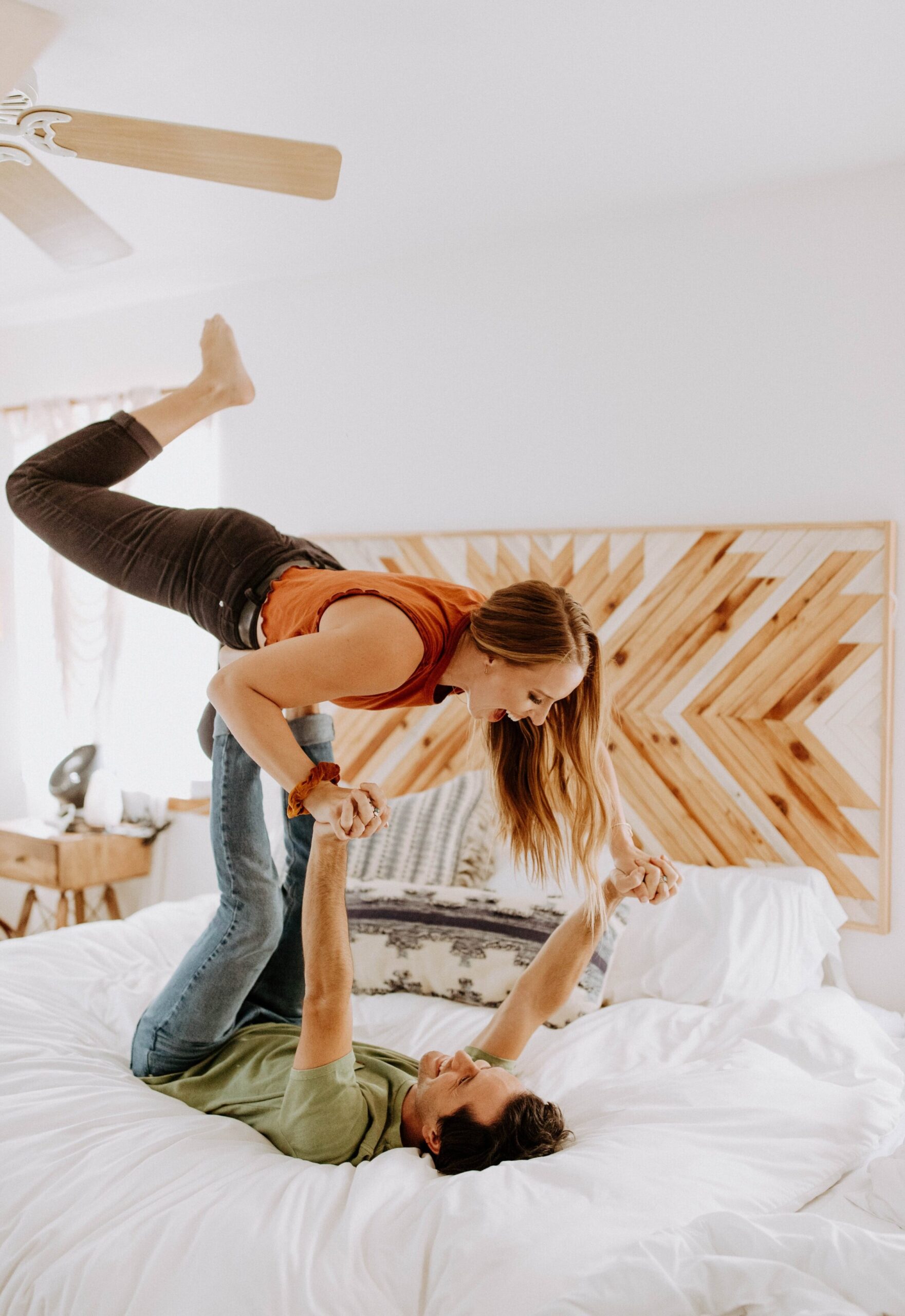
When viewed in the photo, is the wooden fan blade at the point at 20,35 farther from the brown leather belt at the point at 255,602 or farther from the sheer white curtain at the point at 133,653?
the sheer white curtain at the point at 133,653

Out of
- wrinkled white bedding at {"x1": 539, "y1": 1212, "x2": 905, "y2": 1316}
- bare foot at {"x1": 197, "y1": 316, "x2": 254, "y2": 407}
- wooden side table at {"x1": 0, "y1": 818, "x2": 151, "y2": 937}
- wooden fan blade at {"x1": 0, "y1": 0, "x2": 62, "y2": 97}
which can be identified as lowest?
wooden side table at {"x1": 0, "y1": 818, "x2": 151, "y2": 937}

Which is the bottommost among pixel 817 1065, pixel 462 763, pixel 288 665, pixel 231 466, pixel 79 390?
pixel 817 1065

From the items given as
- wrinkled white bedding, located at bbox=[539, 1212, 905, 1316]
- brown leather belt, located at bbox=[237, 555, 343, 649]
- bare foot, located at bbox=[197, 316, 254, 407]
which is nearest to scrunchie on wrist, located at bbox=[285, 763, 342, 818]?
brown leather belt, located at bbox=[237, 555, 343, 649]

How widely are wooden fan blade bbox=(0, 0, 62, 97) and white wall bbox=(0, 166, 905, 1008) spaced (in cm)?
147

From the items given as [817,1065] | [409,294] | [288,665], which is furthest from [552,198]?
[817,1065]

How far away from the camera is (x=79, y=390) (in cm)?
428

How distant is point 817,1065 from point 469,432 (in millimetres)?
2172

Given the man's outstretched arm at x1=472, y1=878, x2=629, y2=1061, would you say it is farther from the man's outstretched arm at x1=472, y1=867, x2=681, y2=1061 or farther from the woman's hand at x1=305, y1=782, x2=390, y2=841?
the woman's hand at x1=305, y1=782, x2=390, y2=841

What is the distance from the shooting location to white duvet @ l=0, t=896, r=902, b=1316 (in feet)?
3.96

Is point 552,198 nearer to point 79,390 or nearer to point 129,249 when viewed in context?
point 129,249

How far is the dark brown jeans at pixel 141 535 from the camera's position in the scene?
1864 millimetres

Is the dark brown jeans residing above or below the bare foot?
below

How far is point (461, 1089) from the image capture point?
1605 millimetres

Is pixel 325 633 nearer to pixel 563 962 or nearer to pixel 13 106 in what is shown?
pixel 563 962
